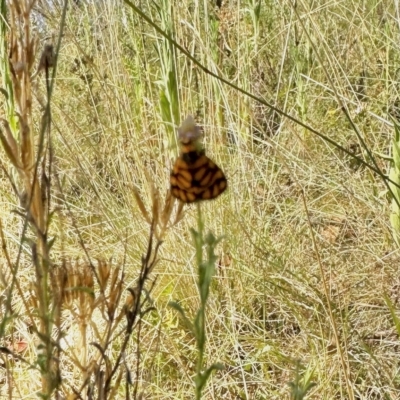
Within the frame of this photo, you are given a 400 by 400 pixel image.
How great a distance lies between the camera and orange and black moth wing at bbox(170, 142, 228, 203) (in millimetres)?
552

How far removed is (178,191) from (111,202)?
1.39 m

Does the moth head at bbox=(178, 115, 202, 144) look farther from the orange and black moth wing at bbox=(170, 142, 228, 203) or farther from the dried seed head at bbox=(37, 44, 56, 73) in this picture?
the dried seed head at bbox=(37, 44, 56, 73)

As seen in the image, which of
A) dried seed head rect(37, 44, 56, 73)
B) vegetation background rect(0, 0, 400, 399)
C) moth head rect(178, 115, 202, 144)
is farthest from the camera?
vegetation background rect(0, 0, 400, 399)

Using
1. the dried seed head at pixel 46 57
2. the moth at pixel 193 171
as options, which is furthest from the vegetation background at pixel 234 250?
the moth at pixel 193 171

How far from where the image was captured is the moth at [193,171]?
21.5 inches

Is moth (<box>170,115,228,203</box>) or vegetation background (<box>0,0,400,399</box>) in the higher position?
vegetation background (<box>0,0,400,399</box>)

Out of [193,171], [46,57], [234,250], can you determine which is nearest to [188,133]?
[193,171]

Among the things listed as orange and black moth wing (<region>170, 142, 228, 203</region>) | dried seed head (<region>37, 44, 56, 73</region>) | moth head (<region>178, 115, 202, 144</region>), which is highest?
dried seed head (<region>37, 44, 56, 73</region>)

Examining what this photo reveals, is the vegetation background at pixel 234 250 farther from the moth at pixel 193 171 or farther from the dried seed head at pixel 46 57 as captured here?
the moth at pixel 193 171

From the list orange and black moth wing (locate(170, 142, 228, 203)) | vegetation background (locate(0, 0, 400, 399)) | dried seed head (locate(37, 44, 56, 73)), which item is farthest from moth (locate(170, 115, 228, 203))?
vegetation background (locate(0, 0, 400, 399))

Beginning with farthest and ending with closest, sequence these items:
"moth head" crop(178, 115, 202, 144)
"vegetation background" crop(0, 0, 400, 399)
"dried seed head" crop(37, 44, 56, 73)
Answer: "vegetation background" crop(0, 0, 400, 399) < "dried seed head" crop(37, 44, 56, 73) < "moth head" crop(178, 115, 202, 144)

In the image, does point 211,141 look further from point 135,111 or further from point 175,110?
point 135,111

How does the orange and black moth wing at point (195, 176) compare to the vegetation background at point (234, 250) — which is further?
the vegetation background at point (234, 250)

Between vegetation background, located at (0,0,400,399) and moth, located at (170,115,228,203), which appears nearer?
moth, located at (170,115,228,203)
